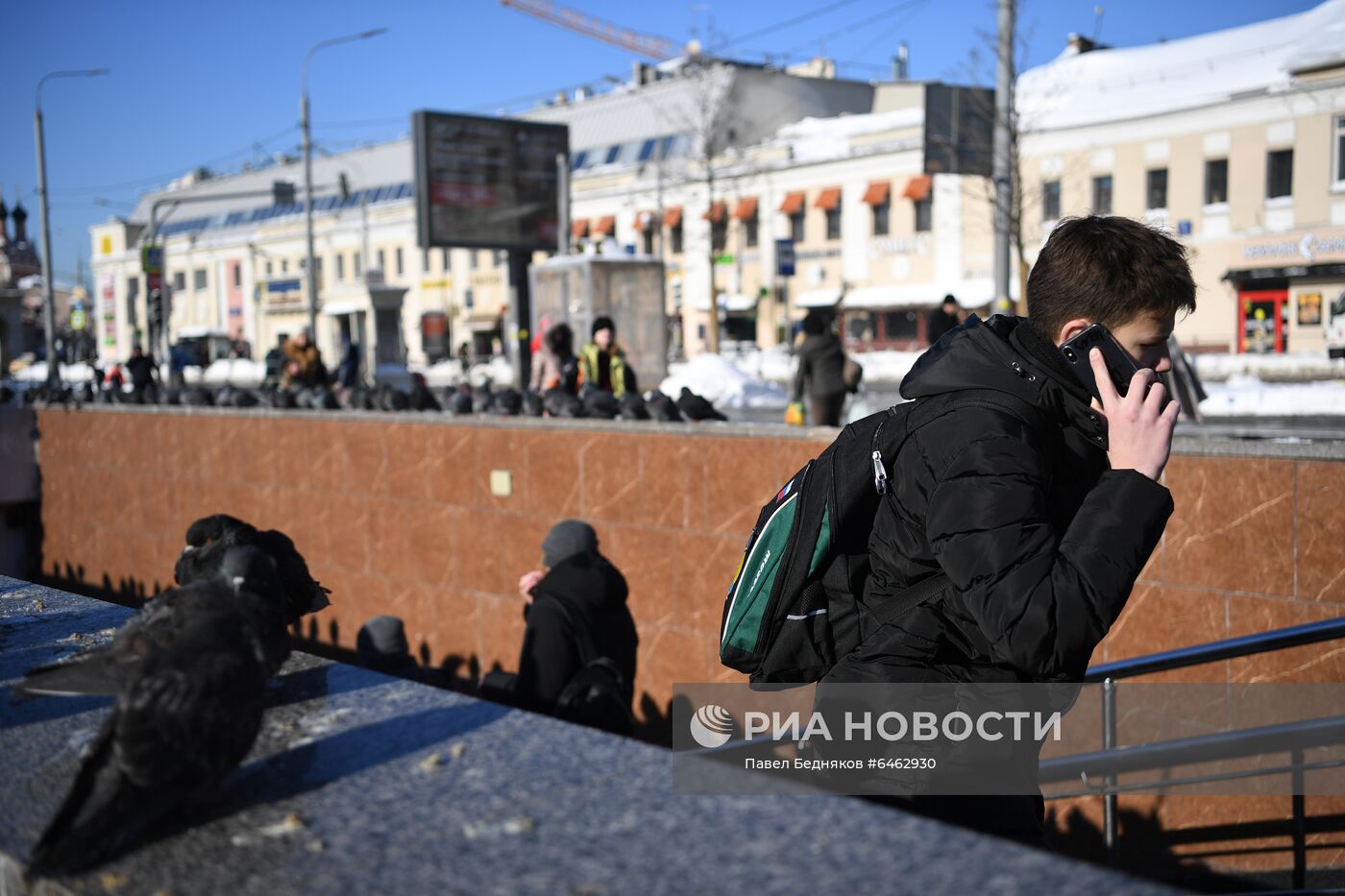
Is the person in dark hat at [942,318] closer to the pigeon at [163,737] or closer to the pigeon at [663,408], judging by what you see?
the pigeon at [663,408]

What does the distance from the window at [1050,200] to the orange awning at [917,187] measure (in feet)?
14.0

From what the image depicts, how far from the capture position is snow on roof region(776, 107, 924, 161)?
4709 cm

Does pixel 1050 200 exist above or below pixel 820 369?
above

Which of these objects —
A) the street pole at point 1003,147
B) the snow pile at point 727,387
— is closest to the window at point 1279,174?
the snow pile at point 727,387

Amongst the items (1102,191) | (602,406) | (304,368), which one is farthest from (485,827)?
(1102,191)

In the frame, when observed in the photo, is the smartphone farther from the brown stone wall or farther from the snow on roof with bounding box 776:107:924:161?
the snow on roof with bounding box 776:107:924:161

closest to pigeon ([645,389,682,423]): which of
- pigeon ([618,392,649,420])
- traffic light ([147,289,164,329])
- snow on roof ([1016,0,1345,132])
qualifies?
pigeon ([618,392,649,420])

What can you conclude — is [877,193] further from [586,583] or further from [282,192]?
[586,583]

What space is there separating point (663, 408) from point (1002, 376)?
7228 mm

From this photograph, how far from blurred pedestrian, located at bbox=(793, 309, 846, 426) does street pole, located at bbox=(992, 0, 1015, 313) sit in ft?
11.1

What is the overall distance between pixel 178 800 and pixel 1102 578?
56.6 inches

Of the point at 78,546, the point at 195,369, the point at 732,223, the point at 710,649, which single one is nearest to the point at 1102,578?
the point at 710,649

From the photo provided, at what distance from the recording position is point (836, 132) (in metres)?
50.8

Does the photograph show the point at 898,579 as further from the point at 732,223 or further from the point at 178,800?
the point at 732,223
